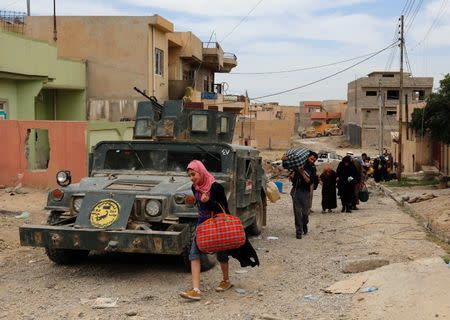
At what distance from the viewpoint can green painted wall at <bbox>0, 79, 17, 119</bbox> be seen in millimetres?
19905

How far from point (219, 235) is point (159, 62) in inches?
942

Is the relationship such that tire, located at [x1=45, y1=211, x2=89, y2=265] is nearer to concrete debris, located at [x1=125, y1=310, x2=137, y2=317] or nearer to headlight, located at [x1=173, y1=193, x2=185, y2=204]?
headlight, located at [x1=173, y1=193, x2=185, y2=204]

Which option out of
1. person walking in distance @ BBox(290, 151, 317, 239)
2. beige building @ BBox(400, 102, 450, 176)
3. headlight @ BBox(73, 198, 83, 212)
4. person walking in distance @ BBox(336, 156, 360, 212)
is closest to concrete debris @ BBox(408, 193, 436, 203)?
person walking in distance @ BBox(336, 156, 360, 212)

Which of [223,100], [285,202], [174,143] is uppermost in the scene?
[223,100]

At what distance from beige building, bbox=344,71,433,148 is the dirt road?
1905 inches

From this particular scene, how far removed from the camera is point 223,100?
127ft

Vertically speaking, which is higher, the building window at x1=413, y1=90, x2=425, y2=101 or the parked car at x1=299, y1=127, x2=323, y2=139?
the building window at x1=413, y1=90, x2=425, y2=101

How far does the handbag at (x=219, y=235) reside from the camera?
630cm

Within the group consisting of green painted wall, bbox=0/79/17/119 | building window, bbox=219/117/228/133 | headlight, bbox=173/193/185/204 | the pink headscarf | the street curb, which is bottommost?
the street curb

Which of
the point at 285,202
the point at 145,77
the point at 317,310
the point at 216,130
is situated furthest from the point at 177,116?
the point at 145,77

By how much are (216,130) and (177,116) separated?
0.77 meters

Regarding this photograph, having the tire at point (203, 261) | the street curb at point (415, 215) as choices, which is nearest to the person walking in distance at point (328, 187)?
the street curb at point (415, 215)

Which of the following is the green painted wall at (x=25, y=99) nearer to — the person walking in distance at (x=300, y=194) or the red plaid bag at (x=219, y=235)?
the person walking in distance at (x=300, y=194)

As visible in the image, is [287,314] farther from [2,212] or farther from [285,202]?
[285,202]
